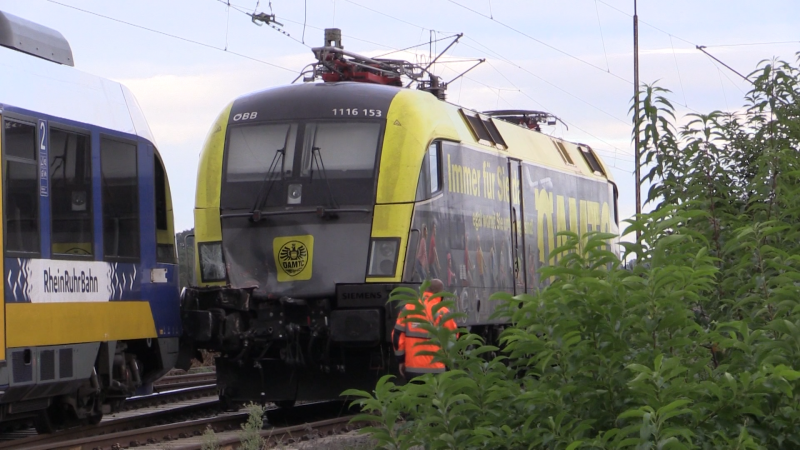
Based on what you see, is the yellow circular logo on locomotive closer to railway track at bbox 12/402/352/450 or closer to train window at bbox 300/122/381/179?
train window at bbox 300/122/381/179

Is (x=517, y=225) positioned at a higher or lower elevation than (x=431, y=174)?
lower

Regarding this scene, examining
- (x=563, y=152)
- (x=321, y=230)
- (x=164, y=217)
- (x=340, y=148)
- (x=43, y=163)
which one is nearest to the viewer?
(x=43, y=163)

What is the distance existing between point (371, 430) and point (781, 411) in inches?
59.0

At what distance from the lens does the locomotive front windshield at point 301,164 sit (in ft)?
37.2

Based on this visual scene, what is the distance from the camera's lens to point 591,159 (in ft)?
60.4

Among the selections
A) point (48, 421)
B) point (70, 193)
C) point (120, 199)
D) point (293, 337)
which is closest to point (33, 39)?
point (70, 193)

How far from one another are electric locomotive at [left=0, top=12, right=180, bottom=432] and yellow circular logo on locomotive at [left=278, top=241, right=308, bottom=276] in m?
1.36

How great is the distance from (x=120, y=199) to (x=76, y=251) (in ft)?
3.44

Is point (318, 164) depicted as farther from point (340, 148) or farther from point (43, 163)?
point (43, 163)

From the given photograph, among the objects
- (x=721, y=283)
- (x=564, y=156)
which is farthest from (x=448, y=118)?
(x=721, y=283)

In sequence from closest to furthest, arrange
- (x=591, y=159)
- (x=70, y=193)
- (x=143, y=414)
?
(x=70, y=193) → (x=143, y=414) → (x=591, y=159)

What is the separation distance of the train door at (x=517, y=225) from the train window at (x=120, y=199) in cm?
495

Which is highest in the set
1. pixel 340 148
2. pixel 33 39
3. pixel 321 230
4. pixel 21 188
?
pixel 33 39

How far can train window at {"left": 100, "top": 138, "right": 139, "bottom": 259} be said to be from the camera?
1073 centimetres
